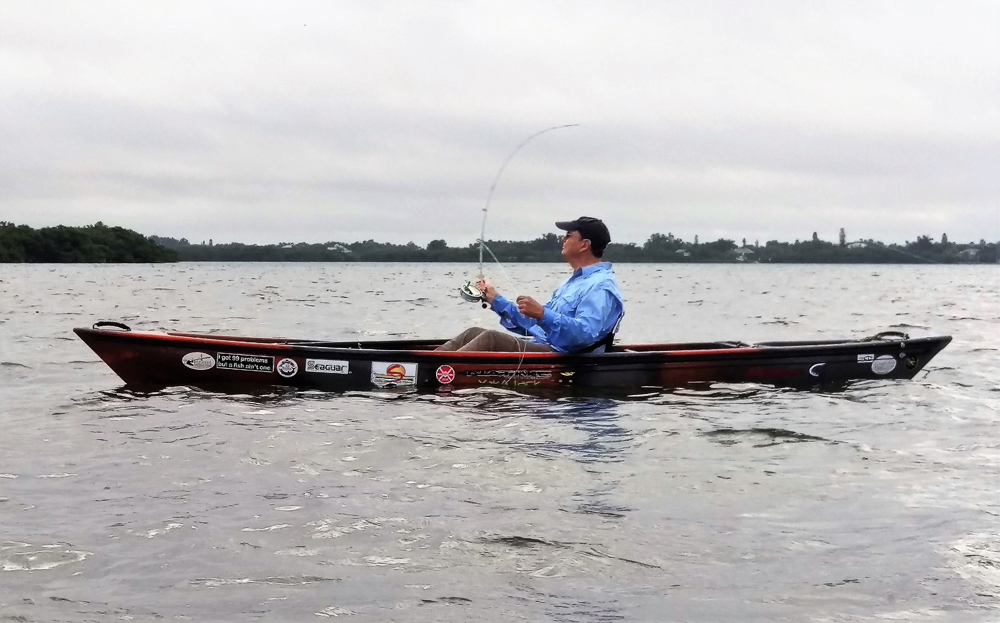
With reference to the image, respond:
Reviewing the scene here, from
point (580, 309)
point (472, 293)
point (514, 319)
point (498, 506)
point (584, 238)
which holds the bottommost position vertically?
point (498, 506)

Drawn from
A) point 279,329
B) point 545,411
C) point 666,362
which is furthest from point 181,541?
point 279,329

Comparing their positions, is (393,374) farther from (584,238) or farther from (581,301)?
(584,238)

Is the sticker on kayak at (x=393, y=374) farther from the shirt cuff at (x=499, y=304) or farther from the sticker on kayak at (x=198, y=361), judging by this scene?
the sticker on kayak at (x=198, y=361)

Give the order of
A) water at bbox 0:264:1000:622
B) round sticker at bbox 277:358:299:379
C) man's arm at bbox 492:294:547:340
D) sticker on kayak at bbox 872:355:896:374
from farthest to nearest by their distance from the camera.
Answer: sticker on kayak at bbox 872:355:896:374, round sticker at bbox 277:358:299:379, man's arm at bbox 492:294:547:340, water at bbox 0:264:1000:622

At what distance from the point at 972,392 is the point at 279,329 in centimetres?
1411

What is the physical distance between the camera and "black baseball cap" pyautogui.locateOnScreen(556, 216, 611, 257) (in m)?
9.27

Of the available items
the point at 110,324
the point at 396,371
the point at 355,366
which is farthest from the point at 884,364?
the point at 110,324

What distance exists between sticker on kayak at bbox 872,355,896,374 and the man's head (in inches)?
147

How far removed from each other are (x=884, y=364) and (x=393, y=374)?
5.57 m

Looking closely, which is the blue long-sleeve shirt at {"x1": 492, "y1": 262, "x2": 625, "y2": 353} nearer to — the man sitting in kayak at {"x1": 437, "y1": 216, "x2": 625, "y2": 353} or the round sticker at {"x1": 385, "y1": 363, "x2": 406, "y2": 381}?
the man sitting in kayak at {"x1": 437, "y1": 216, "x2": 625, "y2": 353}

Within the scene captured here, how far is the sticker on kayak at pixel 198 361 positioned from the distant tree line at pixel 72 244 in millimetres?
105510

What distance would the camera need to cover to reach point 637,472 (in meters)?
6.23

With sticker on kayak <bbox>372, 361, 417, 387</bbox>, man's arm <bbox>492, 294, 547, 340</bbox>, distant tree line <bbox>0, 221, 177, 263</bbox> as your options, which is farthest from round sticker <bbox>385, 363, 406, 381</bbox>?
distant tree line <bbox>0, 221, 177, 263</bbox>

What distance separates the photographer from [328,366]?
984cm
